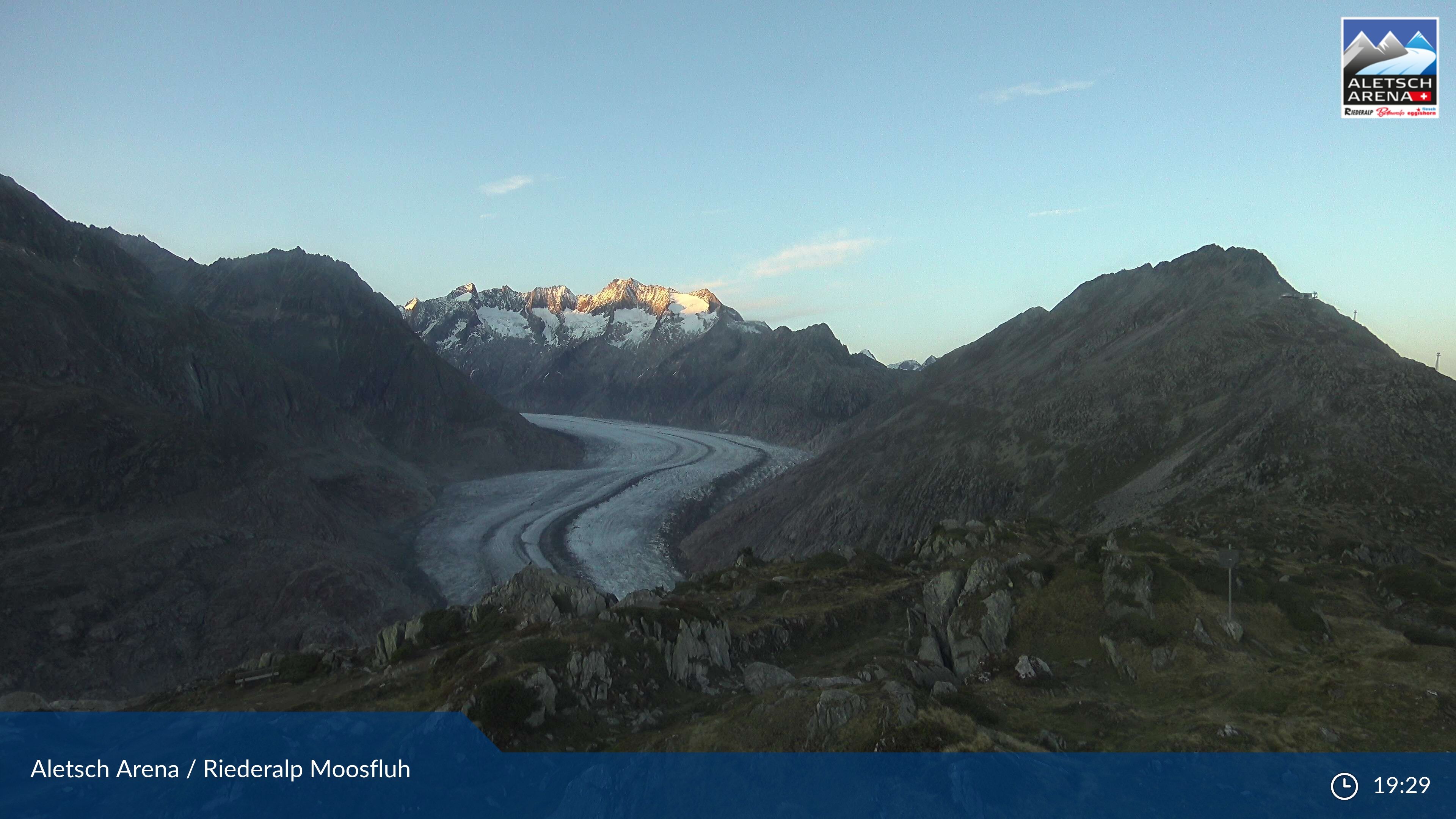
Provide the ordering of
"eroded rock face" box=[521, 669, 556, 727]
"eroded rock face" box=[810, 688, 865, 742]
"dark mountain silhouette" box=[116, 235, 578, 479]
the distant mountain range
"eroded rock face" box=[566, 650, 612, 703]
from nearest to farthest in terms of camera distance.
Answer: "eroded rock face" box=[810, 688, 865, 742] → "eroded rock face" box=[521, 669, 556, 727] → "eroded rock face" box=[566, 650, 612, 703] → the distant mountain range → "dark mountain silhouette" box=[116, 235, 578, 479]

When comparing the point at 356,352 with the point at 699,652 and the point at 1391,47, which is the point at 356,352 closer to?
the point at 699,652

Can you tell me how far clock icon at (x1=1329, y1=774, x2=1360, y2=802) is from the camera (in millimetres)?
20500

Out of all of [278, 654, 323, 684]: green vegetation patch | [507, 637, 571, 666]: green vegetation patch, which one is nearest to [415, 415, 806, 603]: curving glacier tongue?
[278, 654, 323, 684]: green vegetation patch

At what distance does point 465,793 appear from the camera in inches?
933

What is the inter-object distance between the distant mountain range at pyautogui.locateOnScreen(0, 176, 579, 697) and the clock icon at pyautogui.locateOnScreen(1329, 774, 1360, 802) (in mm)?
73474

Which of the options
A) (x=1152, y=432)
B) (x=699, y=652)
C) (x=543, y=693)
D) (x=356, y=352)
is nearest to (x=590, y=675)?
(x=543, y=693)

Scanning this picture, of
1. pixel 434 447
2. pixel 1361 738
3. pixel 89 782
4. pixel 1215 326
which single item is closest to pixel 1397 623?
pixel 1361 738

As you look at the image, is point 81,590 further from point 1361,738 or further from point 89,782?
point 1361,738

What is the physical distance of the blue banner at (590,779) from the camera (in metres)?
20.4

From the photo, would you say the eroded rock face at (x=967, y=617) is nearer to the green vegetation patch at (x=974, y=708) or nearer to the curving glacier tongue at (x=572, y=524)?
the green vegetation patch at (x=974, y=708)

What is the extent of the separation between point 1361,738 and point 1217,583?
13.3 m

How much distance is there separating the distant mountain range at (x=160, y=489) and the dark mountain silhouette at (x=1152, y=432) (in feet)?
164

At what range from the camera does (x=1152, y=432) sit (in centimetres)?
7944

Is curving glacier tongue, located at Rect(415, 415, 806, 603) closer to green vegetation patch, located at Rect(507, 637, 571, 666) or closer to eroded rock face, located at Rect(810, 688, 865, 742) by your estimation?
green vegetation patch, located at Rect(507, 637, 571, 666)
